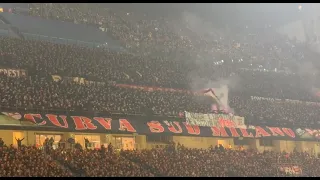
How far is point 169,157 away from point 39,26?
21.2 meters

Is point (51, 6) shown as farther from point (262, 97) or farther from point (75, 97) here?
point (262, 97)


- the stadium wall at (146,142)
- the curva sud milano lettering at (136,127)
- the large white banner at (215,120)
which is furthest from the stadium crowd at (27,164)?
the large white banner at (215,120)

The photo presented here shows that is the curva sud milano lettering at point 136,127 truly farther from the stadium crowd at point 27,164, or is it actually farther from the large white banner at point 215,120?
the stadium crowd at point 27,164

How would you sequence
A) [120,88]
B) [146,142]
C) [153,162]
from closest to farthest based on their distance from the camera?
1. [153,162]
2. [146,142]
3. [120,88]

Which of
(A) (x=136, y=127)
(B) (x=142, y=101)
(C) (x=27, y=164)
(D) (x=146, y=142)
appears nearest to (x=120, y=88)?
(B) (x=142, y=101)

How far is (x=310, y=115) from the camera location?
51656mm

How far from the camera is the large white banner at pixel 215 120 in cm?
4144

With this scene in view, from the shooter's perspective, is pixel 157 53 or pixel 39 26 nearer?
pixel 39 26

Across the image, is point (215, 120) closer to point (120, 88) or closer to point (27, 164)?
point (120, 88)

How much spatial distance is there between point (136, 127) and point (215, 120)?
351 inches

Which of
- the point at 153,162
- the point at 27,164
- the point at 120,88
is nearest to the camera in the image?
the point at 27,164

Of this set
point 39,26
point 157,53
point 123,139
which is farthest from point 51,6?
point 123,139

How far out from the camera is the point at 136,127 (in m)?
37.4

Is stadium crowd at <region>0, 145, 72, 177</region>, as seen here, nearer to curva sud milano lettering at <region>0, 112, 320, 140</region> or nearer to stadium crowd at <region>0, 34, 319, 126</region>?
curva sud milano lettering at <region>0, 112, 320, 140</region>
